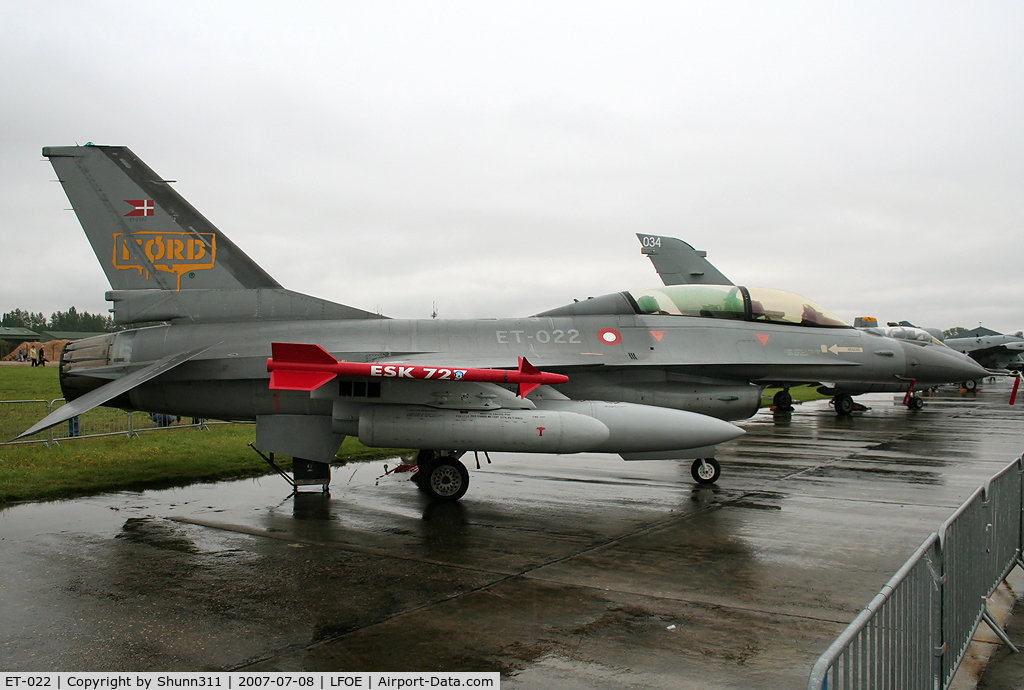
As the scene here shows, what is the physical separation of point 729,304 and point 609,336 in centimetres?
188

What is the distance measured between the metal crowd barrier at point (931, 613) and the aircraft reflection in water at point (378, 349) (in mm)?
3376

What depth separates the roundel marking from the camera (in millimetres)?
8905

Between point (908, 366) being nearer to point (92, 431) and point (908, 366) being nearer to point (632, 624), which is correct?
point (632, 624)

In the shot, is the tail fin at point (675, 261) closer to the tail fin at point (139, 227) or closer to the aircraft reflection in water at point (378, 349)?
the aircraft reflection in water at point (378, 349)

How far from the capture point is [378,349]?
27.9 ft

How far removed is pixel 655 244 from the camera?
67.3ft

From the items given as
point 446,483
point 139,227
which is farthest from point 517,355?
point 139,227

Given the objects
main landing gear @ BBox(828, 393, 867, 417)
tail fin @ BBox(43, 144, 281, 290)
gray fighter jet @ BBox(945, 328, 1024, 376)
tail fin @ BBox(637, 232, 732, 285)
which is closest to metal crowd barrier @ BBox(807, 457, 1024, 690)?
tail fin @ BBox(43, 144, 281, 290)

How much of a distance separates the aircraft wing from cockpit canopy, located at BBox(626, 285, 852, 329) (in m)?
6.00

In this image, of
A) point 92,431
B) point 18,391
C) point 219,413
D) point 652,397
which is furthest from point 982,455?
point 18,391

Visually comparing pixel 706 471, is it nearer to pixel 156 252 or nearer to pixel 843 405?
pixel 156 252

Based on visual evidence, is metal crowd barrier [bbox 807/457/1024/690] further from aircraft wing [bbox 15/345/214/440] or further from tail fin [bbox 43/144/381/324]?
aircraft wing [bbox 15/345/214/440]

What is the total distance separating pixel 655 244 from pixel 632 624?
1710 centimetres

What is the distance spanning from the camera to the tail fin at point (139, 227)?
8.79m
